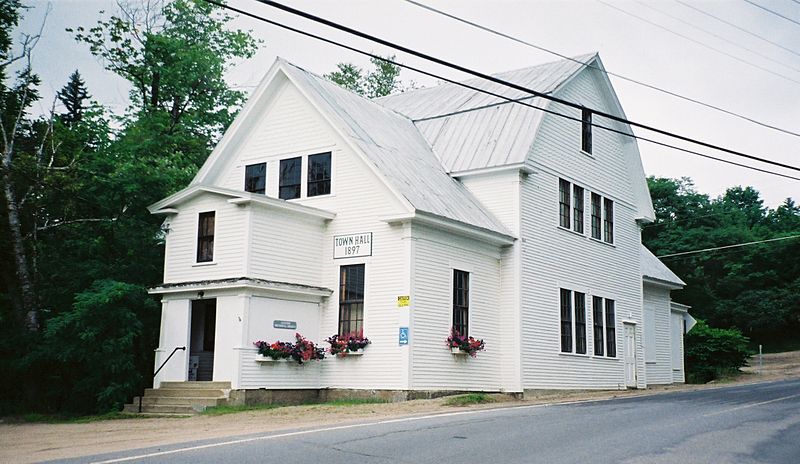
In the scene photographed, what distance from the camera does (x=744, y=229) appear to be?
208ft

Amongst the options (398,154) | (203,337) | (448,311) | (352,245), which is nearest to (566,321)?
(448,311)

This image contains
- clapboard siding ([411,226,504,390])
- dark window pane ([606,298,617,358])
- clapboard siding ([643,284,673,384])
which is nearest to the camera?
clapboard siding ([411,226,504,390])

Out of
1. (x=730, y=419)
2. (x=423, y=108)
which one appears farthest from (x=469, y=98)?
(x=730, y=419)

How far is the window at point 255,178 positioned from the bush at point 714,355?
22940mm

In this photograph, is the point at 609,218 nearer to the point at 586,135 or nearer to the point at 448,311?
the point at 586,135

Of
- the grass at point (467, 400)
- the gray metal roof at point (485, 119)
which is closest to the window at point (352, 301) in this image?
the grass at point (467, 400)

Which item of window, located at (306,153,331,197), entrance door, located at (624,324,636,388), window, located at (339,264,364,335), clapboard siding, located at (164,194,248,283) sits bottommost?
entrance door, located at (624,324,636,388)

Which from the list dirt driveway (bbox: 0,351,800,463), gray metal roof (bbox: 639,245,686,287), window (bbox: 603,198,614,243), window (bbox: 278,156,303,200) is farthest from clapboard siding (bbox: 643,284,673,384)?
window (bbox: 278,156,303,200)

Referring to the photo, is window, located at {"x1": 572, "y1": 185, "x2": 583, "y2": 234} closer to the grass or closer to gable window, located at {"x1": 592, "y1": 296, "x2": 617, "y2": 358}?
gable window, located at {"x1": 592, "y1": 296, "x2": 617, "y2": 358}

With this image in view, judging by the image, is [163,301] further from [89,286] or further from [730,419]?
[730,419]

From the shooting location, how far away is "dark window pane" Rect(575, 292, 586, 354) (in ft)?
90.3

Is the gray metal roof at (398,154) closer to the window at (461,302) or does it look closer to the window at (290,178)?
the window at (461,302)

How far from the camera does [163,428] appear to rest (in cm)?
1627

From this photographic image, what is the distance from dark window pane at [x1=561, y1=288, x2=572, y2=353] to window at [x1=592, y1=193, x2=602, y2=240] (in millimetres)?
3265
